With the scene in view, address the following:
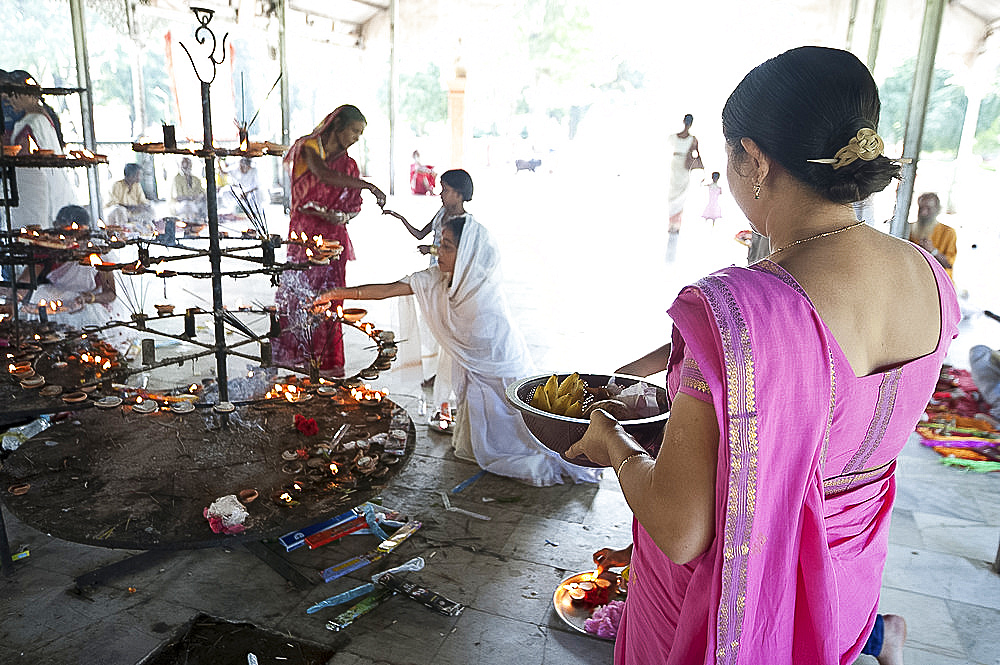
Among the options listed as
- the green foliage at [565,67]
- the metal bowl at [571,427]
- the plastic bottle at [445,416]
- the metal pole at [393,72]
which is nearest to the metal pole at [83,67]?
the plastic bottle at [445,416]

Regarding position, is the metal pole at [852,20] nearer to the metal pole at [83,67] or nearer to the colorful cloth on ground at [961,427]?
the colorful cloth on ground at [961,427]

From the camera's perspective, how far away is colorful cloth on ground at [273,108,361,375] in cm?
501

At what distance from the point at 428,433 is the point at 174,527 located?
86.5 inches

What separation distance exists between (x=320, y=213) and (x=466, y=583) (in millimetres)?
2911

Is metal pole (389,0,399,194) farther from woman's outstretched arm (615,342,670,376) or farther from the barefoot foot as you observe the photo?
the barefoot foot

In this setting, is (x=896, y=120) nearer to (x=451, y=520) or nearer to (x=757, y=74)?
(x=451, y=520)

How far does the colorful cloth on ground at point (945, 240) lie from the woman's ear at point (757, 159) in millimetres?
6250

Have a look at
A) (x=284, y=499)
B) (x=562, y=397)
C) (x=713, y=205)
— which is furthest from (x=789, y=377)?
(x=713, y=205)

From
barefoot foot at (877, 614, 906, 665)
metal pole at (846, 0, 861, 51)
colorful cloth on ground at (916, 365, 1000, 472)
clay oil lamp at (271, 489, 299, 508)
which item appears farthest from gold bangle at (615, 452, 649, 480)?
metal pole at (846, 0, 861, 51)

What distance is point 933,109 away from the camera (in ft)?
24.9

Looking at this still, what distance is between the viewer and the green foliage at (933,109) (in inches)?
300

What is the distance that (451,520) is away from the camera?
3.64 metres

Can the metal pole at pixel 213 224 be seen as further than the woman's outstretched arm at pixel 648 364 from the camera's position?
Yes

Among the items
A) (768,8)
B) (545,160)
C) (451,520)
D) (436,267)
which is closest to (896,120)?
(436,267)
